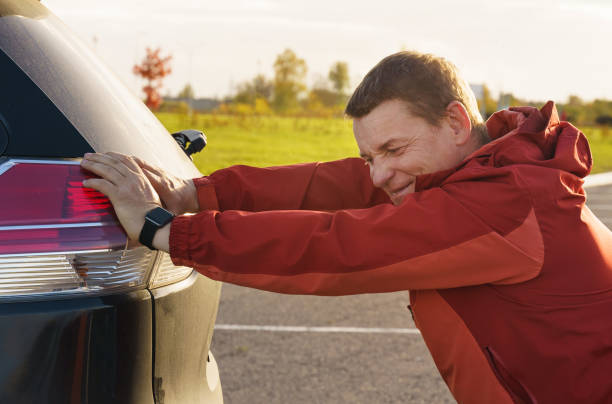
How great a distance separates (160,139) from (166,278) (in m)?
0.54

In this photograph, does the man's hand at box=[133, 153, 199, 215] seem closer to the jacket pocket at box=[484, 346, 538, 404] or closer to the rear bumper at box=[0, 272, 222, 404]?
the rear bumper at box=[0, 272, 222, 404]

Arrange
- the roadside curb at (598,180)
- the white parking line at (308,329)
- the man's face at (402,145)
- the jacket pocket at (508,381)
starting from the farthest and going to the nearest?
the roadside curb at (598,180) → the white parking line at (308,329) → the man's face at (402,145) → the jacket pocket at (508,381)

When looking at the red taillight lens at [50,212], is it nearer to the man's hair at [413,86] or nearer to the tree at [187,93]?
the man's hair at [413,86]

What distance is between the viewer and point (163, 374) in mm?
1879

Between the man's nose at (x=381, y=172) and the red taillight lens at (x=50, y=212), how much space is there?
0.79m

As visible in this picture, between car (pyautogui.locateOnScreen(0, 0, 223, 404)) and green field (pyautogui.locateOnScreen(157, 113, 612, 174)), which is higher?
car (pyautogui.locateOnScreen(0, 0, 223, 404))

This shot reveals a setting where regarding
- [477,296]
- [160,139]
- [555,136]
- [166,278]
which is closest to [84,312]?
[166,278]

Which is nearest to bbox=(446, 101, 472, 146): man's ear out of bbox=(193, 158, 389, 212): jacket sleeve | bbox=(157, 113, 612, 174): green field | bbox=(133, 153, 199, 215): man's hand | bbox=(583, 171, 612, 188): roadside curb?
bbox=(193, 158, 389, 212): jacket sleeve

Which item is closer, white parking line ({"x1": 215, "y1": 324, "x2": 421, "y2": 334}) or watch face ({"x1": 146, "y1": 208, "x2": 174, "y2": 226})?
watch face ({"x1": 146, "y1": 208, "x2": 174, "y2": 226})

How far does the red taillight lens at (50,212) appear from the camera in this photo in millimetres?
1624

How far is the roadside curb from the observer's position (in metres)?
20.0

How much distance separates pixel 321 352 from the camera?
459cm

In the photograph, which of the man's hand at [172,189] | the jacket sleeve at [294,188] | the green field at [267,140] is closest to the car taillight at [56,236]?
the man's hand at [172,189]

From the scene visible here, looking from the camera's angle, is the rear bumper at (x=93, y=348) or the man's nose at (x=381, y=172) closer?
the rear bumper at (x=93, y=348)
